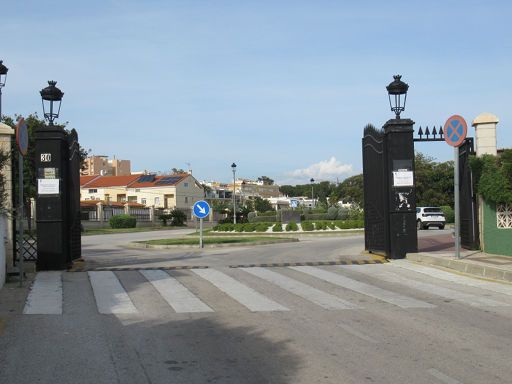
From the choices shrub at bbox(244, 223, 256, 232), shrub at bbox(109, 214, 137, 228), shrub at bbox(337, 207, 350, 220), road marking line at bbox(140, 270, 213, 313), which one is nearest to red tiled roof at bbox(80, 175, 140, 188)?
shrub at bbox(109, 214, 137, 228)

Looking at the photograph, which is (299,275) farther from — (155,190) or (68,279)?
(155,190)

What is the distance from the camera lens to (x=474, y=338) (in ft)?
23.2

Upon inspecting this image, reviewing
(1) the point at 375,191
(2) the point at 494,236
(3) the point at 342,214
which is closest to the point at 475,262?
(2) the point at 494,236

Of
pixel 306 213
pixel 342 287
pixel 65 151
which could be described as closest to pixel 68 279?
pixel 65 151

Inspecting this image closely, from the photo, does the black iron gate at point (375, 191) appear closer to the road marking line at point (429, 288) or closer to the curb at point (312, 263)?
the curb at point (312, 263)

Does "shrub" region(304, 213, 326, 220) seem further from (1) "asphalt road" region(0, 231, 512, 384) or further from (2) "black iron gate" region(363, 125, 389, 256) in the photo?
(1) "asphalt road" region(0, 231, 512, 384)

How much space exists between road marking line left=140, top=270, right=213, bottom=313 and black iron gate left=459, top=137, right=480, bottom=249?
8623mm

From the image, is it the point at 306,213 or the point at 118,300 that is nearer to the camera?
the point at 118,300

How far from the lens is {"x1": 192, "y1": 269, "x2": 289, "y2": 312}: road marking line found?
360 inches

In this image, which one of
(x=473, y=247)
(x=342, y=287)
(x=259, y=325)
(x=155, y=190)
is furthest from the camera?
(x=155, y=190)

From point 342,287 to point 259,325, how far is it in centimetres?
369

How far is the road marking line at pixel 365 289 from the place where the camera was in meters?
9.48

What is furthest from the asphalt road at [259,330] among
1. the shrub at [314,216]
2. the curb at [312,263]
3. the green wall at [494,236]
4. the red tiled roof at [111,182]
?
the red tiled roof at [111,182]

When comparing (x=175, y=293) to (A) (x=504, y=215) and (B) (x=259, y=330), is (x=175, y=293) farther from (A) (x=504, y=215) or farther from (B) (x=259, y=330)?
(A) (x=504, y=215)
